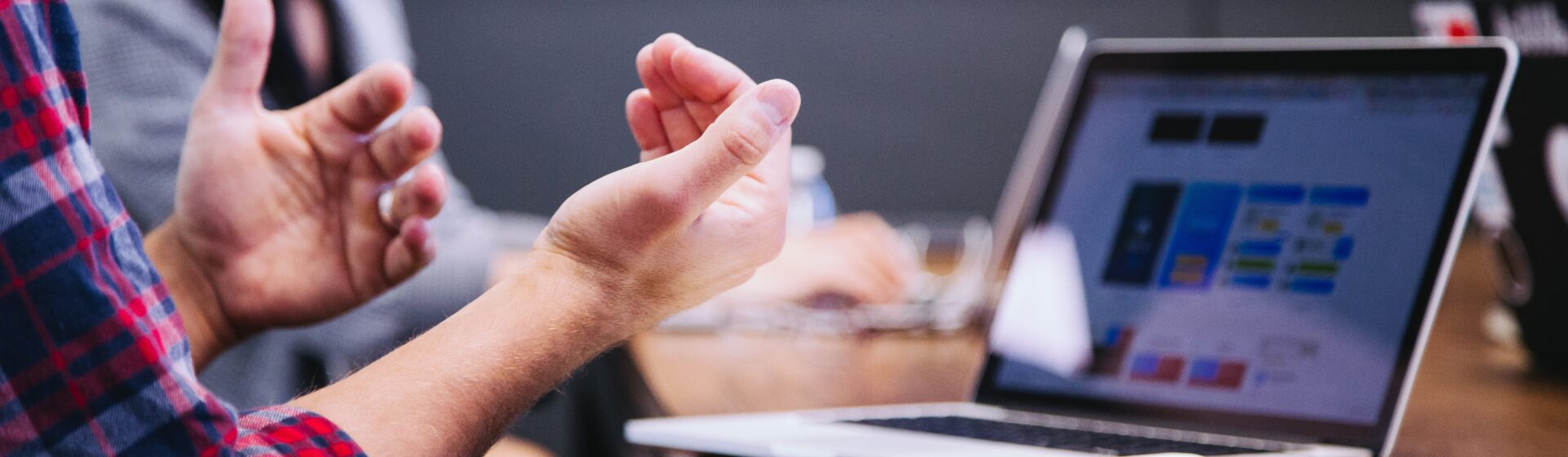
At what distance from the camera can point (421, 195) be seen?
0.81 meters

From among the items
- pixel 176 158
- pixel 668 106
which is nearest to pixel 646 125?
pixel 668 106

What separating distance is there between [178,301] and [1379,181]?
753mm

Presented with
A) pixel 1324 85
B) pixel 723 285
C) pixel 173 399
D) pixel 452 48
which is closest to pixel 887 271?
pixel 1324 85

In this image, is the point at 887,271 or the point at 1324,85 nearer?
the point at 1324,85

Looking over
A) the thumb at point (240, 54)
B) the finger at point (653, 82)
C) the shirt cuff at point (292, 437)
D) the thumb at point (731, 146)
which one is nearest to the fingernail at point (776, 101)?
the thumb at point (731, 146)

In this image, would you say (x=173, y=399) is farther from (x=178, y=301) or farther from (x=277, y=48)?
(x=277, y=48)

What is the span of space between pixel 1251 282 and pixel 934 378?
0.33 m

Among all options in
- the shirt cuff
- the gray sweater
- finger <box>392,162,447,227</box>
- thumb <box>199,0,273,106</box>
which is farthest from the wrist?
the gray sweater

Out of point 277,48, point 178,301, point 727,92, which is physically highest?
point 727,92

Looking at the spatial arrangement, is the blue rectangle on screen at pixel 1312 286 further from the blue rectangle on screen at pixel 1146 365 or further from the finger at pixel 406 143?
the finger at pixel 406 143

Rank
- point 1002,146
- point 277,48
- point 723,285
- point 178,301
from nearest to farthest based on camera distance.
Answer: point 723,285 < point 178,301 < point 277,48 < point 1002,146

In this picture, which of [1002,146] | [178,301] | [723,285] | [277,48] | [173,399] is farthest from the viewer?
[1002,146]

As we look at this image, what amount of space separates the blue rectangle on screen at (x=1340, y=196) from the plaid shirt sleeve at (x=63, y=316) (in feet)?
1.97

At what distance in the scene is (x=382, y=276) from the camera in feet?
2.77
